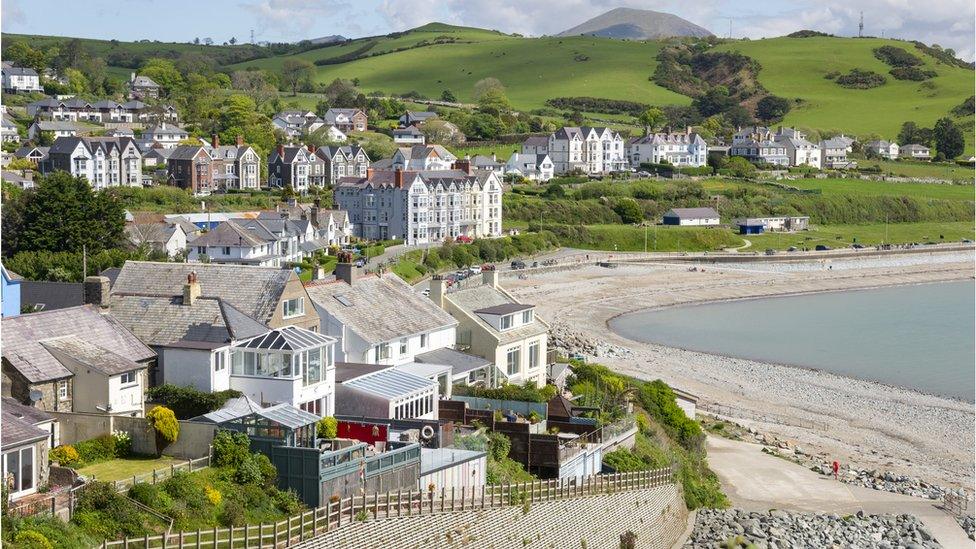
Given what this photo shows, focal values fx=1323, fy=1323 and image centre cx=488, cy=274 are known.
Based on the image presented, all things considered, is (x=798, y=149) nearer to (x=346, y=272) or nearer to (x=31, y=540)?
(x=346, y=272)

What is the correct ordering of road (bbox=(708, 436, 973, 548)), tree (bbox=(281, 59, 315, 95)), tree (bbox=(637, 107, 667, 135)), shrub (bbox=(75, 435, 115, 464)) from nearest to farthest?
shrub (bbox=(75, 435, 115, 464)) → road (bbox=(708, 436, 973, 548)) → tree (bbox=(637, 107, 667, 135)) → tree (bbox=(281, 59, 315, 95))

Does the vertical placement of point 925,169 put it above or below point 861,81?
below

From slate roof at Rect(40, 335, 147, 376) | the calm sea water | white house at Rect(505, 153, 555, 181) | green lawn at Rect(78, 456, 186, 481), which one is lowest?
the calm sea water

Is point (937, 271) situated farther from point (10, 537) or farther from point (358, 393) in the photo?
point (10, 537)

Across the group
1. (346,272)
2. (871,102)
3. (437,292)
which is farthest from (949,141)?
(346,272)

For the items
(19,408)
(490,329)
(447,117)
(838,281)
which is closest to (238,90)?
(447,117)

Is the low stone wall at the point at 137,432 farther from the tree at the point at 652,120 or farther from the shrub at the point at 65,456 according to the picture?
the tree at the point at 652,120

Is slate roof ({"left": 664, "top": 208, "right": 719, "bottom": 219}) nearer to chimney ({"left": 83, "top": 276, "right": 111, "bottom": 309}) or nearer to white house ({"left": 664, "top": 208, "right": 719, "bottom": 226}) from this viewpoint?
white house ({"left": 664, "top": 208, "right": 719, "bottom": 226})

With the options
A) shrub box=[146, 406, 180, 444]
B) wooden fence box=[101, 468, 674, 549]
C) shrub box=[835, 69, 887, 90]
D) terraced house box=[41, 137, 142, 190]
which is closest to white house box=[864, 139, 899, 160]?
shrub box=[835, 69, 887, 90]
